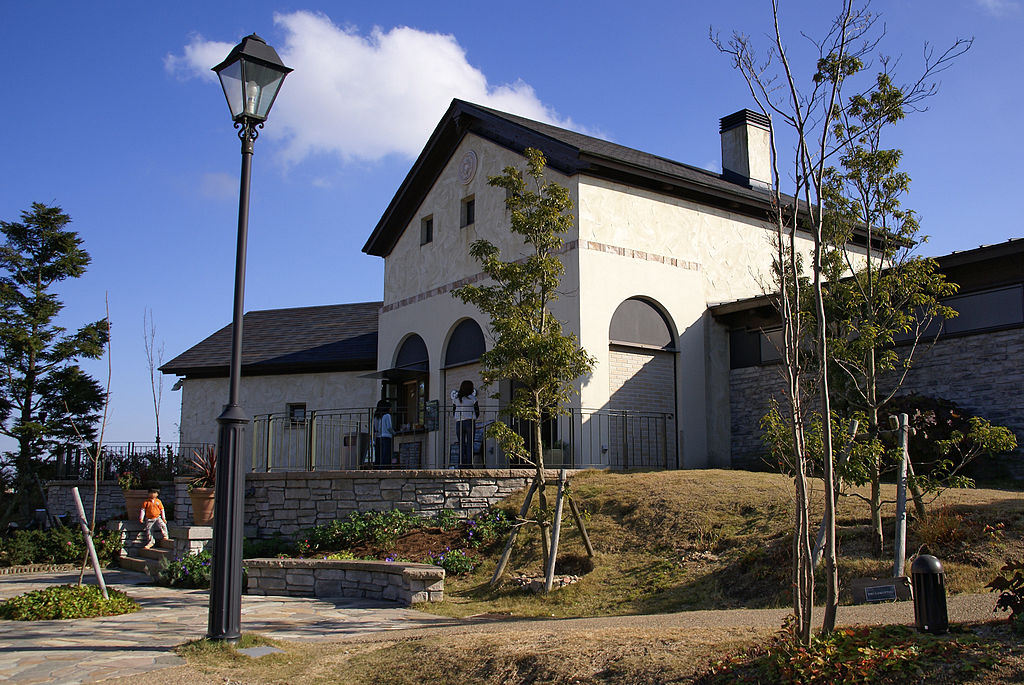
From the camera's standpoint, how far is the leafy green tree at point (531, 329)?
1123cm

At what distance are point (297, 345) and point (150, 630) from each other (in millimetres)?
17943

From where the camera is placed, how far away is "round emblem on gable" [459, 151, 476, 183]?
2016 cm

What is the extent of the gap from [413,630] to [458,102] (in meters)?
14.6

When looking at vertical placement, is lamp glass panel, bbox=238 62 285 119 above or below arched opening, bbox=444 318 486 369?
above

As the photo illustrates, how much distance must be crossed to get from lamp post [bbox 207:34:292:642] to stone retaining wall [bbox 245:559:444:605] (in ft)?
12.4

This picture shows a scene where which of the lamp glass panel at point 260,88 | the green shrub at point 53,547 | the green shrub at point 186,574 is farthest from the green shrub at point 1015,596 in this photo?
the green shrub at point 53,547

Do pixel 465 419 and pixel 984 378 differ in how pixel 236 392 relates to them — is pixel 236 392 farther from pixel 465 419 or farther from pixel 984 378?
pixel 984 378

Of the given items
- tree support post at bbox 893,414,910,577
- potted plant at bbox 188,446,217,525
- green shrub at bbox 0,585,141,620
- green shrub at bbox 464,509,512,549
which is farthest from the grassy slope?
potted plant at bbox 188,446,217,525

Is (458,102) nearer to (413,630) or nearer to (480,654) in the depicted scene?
(413,630)

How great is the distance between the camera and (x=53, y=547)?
1805cm

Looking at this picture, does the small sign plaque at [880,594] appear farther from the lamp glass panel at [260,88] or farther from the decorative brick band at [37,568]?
the decorative brick band at [37,568]

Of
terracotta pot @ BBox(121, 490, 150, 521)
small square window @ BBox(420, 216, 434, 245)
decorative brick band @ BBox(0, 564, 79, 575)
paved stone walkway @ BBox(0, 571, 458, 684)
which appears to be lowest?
decorative brick band @ BBox(0, 564, 79, 575)

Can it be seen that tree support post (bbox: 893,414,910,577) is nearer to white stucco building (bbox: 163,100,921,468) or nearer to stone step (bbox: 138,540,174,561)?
white stucco building (bbox: 163,100,921,468)

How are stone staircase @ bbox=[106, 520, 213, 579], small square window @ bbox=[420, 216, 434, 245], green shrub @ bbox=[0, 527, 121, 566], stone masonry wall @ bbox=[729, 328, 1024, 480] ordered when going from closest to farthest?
1. stone masonry wall @ bbox=[729, 328, 1024, 480]
2. stone staircase @ bbox=[106, 520, 213, 579]
3. green shrub @ bbox=[0, 527, 121, 566]
4. small square window @ bbox=[420, 216, 434, 245]
